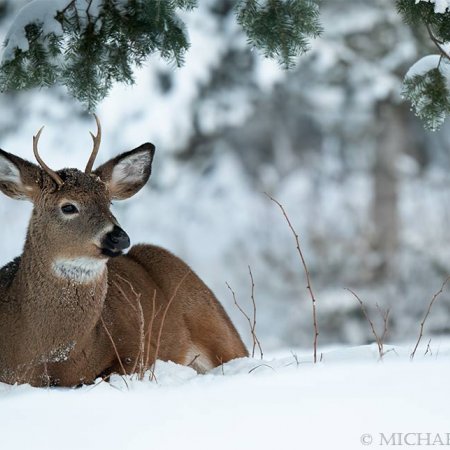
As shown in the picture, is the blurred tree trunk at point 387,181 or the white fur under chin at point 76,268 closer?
the white fur under chin at point 76,268

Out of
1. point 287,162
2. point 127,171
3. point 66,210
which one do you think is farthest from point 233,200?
point 66,210

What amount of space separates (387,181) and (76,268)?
39.5 ft

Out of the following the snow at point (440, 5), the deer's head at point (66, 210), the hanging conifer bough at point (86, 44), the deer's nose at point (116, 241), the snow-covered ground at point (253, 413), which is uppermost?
the hanging conifer bough at point (86, 44)

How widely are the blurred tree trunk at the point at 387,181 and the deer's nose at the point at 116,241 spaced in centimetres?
1106

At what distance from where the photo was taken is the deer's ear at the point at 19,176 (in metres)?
5.77

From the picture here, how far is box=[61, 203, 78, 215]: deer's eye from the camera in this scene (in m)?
5.65

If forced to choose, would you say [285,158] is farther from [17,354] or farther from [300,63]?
[17,354]

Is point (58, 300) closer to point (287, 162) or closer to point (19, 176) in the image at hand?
point (19, 176)

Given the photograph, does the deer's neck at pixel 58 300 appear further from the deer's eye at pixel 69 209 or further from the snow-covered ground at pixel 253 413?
the snow-covered ground at pixel 253 413

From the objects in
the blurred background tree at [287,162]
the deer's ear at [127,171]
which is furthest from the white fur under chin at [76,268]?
the blurred background tree at [287,162]

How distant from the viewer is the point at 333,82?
17.1m

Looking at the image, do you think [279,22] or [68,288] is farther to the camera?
[279,22]

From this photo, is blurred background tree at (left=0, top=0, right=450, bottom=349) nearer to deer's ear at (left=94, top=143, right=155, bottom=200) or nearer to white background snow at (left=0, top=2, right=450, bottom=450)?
white background snow at (left=0, top=2, right=450, bottom=450)

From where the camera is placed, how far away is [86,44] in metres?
6.31
